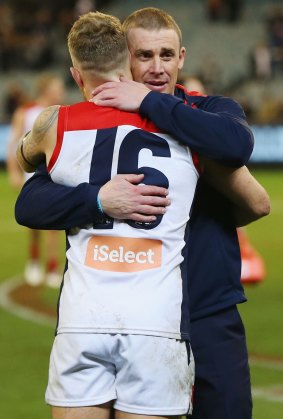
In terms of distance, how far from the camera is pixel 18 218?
3.73 m

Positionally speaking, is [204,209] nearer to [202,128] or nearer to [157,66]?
[202,128]

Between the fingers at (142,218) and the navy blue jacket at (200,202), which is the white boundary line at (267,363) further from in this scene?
the fingers at (142,218)

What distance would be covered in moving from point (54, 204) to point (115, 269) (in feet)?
1.07

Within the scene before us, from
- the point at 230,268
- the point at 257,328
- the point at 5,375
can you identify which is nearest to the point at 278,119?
the point at 257,328

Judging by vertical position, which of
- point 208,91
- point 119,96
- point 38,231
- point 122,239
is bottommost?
point 122,239

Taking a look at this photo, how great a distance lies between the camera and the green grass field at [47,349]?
21.3ft

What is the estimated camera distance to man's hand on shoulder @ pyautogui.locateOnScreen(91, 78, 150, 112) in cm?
352

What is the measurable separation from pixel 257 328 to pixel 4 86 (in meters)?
22.2

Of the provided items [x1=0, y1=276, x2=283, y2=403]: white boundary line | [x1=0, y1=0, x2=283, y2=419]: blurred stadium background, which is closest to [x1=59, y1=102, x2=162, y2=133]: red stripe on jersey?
[x1=0, y1=276, x2=283, y2=403]: white boundary line

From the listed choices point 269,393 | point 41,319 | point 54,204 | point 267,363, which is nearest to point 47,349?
point 41,319

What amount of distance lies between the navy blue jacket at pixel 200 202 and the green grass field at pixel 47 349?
2.51 metres

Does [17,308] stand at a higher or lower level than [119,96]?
lower

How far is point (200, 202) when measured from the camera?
3896 millimetres

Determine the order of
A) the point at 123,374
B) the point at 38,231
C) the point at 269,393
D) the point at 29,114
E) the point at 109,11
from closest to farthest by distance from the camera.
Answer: the point at 123,374, the point at 269,393, the point at 38,231, the point at 29,114, the point at 109,11
